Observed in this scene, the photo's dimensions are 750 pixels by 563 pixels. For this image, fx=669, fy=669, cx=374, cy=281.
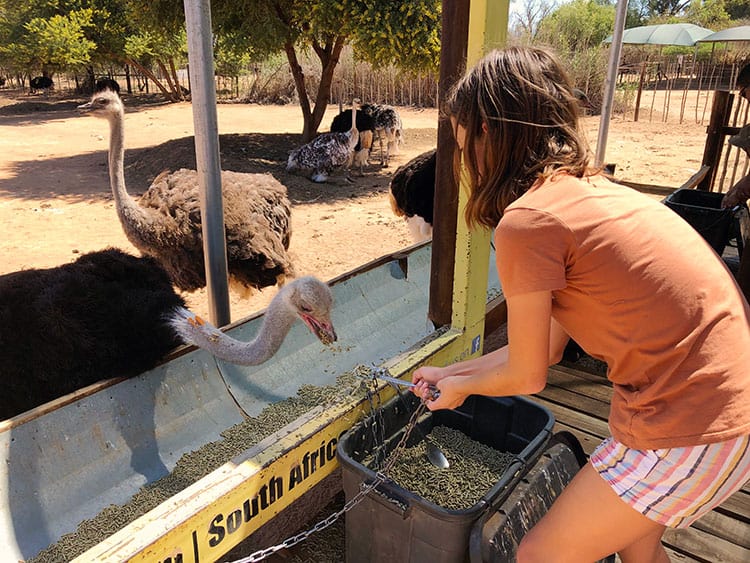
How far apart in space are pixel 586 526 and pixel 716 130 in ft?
19.7

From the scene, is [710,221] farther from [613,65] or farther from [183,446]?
[183,446]

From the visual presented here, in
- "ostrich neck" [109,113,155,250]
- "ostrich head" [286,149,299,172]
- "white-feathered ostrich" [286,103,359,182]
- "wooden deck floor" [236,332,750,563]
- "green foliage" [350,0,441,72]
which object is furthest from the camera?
"ostrich head" [286,149,299,172]

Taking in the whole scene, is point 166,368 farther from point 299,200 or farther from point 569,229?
point 299,200

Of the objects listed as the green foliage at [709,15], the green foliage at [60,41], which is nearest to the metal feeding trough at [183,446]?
the green foliage at [60,41]

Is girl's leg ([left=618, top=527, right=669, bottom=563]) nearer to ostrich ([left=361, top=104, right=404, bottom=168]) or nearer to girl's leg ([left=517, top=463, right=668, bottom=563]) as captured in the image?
girl's leg ([left=517, top=463, right=668, bottom=563])

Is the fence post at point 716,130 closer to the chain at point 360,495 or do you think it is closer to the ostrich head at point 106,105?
the ostrich head at point 106,105

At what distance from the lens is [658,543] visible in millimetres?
1641

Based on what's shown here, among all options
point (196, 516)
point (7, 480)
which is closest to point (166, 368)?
point (7, 480)

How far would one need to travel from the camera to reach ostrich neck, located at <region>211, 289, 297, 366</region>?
2.55 meters

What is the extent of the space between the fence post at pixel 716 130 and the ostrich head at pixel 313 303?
5.02 m

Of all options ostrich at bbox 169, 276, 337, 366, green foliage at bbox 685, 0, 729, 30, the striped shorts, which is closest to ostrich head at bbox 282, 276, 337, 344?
ostrich at bbox 169, 276, 337, 366

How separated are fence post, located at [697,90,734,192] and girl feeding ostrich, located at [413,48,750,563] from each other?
5611 mm

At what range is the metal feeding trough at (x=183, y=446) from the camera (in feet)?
5.17

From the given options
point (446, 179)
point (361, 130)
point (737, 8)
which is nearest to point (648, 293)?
point (446, 179)
